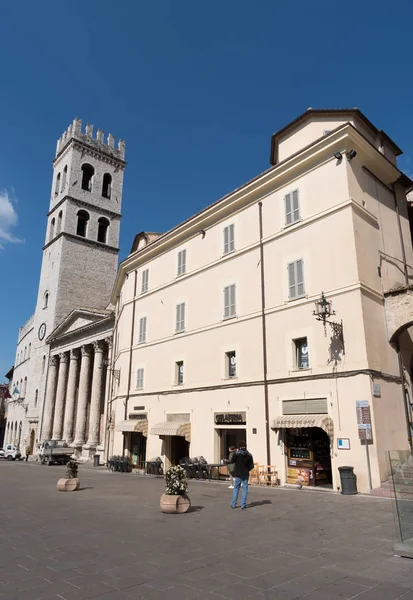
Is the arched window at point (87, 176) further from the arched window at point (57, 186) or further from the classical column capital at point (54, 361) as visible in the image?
the classical column capital at point (54, 361)

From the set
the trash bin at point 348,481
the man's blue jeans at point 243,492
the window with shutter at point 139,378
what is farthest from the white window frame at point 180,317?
the man's blue jeans at point 243,492

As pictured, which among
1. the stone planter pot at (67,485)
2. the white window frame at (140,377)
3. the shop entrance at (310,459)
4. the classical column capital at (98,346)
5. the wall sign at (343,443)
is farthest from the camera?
the classical column capital at (98,346)

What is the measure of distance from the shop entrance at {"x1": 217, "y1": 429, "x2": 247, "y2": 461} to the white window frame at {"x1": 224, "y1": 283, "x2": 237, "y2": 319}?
17.6 ft

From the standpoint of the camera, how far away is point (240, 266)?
21422 mm

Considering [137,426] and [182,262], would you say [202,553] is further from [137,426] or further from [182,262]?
[182,262]

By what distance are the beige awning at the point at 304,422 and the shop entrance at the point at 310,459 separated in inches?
31.1

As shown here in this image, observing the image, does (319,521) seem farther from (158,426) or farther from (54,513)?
(158,426)

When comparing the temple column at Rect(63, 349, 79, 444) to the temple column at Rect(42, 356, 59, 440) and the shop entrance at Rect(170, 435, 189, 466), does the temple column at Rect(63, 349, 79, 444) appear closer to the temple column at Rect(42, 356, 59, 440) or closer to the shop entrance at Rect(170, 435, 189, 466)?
the temple column at Rect(42, 356, 59, 440)

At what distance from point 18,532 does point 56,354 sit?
4331 centimetres

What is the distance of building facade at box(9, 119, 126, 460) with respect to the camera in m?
48.4

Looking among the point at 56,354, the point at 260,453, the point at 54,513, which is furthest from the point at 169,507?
the point at 56,354

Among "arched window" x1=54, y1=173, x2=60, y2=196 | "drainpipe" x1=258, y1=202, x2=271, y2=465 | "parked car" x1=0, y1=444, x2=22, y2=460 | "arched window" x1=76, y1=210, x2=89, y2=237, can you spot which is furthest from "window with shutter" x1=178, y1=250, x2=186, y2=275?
"arched window" x1=54, y1=173, x2=60, y2=196

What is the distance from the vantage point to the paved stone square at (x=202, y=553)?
17.2ft

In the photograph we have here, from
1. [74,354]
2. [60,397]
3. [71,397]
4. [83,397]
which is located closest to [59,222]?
[74,354]
